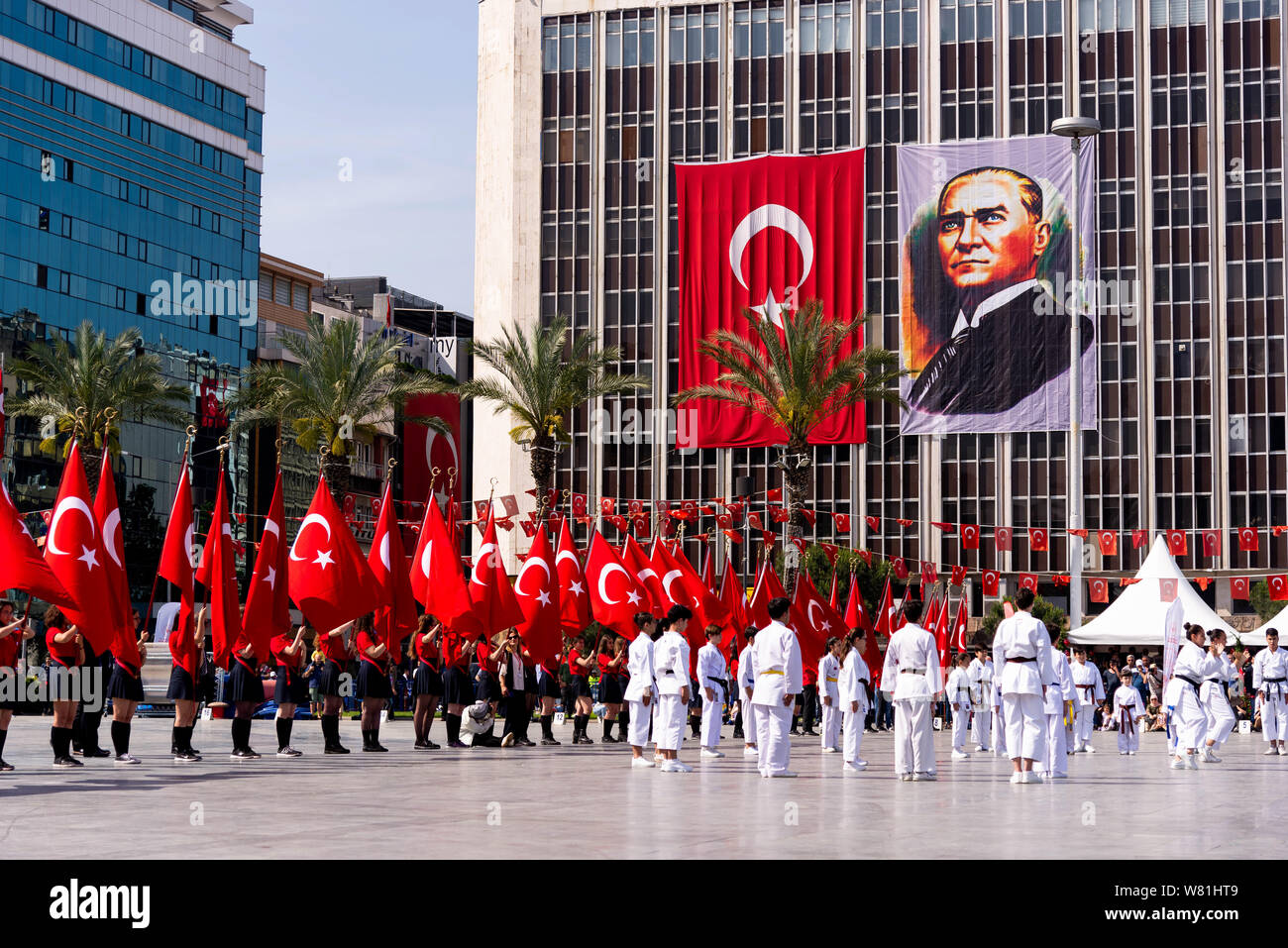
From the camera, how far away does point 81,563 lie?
16.6 metres

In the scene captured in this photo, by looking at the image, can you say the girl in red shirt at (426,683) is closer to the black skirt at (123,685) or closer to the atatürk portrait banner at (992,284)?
the black skirt at (123,685)

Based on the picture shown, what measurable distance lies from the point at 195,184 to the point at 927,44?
38.6m

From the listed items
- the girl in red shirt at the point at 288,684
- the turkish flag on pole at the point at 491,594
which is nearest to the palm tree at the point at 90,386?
the turkish flag on pole at the point at 491,594

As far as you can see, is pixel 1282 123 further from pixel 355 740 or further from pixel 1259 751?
pixel 355 740

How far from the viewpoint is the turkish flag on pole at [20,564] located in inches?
611

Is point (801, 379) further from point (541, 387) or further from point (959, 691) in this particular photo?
point (959, 691)

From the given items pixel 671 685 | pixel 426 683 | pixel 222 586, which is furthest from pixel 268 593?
pixel 671 685

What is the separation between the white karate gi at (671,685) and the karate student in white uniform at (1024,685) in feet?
11.7

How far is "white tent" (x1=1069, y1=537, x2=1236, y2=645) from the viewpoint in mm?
34562

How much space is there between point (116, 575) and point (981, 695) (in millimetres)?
15189

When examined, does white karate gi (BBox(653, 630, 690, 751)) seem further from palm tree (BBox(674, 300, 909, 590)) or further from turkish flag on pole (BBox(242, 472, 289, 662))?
palm tree (BBox(674, 300, 909, 590))

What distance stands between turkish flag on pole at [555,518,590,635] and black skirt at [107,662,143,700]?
9.15m

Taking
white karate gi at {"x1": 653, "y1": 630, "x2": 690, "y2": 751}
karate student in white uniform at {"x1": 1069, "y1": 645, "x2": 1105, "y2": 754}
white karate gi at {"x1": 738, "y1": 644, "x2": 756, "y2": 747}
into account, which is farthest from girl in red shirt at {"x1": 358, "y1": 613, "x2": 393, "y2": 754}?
karate student in white uniform at {"x1": 1069, "y1": 645, "x2": 1105, "y2": 754}
